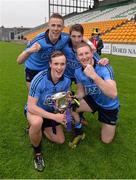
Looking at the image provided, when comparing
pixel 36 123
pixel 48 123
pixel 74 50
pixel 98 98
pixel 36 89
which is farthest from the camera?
pixel 74 50

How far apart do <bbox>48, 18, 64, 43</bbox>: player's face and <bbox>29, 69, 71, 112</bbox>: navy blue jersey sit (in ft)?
2.44

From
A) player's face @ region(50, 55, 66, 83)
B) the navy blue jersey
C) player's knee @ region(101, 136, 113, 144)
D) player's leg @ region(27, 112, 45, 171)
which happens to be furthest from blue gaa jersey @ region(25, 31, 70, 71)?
player's knee @ region(101, 136, 113, 144)

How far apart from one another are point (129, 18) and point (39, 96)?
23.0 m

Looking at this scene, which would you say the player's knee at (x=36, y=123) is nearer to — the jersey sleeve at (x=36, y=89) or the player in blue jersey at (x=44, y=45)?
the jersey sleeve at (x=36, y=89)

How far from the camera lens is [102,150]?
4.19 meters

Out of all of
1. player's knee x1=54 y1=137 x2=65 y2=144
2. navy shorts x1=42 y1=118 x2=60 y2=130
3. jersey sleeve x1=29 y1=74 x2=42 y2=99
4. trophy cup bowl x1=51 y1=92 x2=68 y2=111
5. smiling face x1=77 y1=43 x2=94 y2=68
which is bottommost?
player's knee x1=54 y1=137 x2=65 y2=144

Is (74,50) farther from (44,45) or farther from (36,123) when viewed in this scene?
(36,123)

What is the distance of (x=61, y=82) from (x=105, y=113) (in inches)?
38.7

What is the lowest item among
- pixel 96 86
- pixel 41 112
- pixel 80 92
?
pixel 41 112

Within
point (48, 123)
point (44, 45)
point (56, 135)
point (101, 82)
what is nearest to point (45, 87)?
point (48, 123)

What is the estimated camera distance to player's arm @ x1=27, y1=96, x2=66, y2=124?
362 cm

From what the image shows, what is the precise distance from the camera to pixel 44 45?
4492mm

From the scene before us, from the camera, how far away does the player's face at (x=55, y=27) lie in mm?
4191

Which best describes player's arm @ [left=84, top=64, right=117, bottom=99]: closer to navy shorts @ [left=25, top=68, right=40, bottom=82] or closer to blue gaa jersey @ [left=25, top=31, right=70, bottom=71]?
blue gaa jersey @ [left=25, top=31, right=70, bottom=71]
